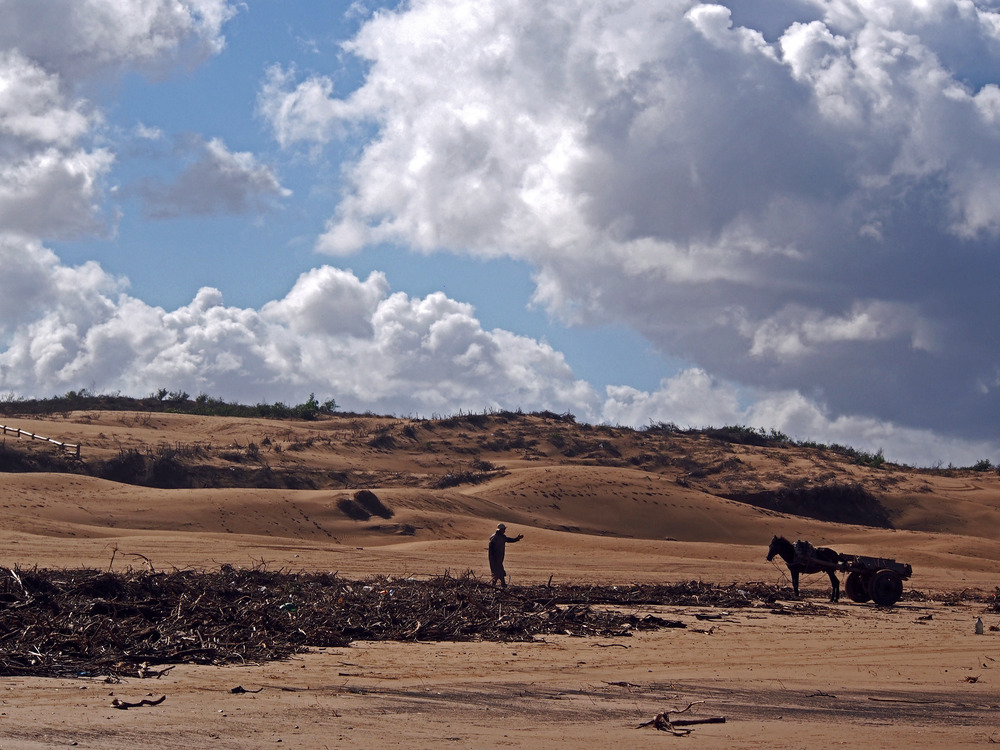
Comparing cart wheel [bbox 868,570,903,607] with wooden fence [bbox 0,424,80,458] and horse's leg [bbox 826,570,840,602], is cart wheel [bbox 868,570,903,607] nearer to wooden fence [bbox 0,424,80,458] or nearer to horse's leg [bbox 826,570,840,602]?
horse's leg [bbox 826,570,840,602]

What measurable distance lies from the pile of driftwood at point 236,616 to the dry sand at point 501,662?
17.6 inches

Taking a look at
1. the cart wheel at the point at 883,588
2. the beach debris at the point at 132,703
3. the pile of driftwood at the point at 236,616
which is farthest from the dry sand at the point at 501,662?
the cart wheel at the point at 883,588

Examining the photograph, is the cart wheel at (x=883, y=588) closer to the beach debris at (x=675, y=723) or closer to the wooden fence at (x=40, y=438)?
the beach debris at (x=675, y=723)

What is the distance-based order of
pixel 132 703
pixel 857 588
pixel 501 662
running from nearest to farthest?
pixel 132 703
pixel 501 662
pixel 857 588

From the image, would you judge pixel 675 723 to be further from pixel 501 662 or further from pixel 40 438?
pixel 40 438

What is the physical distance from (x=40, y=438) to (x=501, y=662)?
87.7ft

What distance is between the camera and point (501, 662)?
32.7 ft

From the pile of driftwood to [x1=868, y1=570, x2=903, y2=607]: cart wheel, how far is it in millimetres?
5269

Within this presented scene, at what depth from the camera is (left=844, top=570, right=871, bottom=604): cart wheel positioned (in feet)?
59.3

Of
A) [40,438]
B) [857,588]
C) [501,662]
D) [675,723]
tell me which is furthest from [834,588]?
[40,438]

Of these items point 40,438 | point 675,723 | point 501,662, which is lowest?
point 501,662

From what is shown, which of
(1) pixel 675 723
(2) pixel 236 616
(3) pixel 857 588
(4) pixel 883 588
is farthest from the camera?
(3) pixel 857 588

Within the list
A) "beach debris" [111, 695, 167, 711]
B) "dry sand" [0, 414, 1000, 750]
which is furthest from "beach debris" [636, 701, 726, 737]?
"beach debris" [111, 695, 167, 711]

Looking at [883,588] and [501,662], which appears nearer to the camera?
[501,662]
